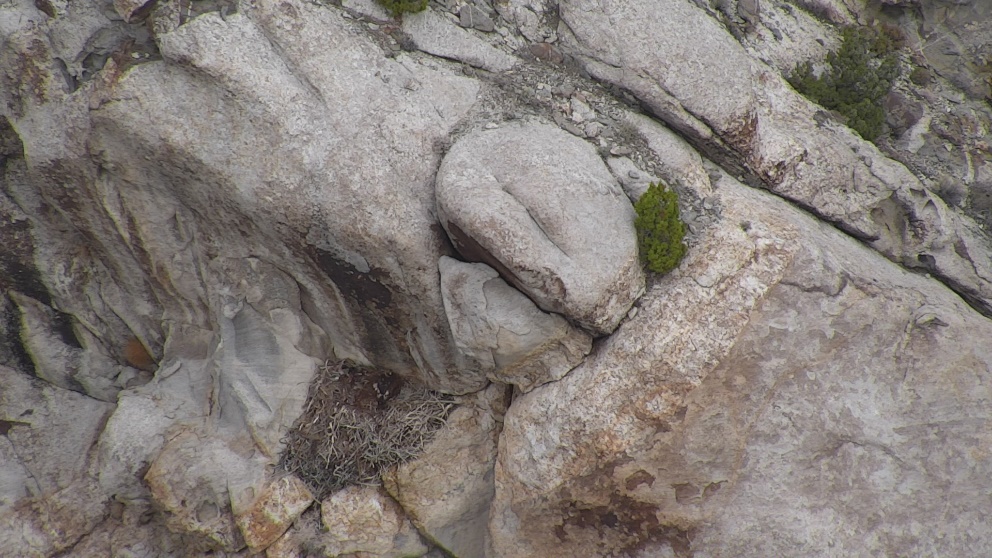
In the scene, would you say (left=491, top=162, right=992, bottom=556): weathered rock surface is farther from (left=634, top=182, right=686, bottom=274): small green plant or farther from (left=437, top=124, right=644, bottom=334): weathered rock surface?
(left=437, top=124, right=644, bottom=334): weathered rock surface

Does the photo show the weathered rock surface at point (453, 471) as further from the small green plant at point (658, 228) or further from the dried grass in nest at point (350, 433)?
the small green plant at point (658, 228)

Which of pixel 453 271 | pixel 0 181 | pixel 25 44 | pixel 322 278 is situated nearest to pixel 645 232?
pixel 453 271

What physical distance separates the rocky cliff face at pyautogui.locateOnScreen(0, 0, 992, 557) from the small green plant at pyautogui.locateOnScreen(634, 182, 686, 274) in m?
0.27

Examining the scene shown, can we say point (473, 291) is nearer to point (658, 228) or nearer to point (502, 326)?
point (502, 326)

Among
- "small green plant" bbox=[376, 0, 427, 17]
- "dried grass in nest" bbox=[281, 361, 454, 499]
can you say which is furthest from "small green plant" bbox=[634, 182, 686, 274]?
"small green plant" bbox=[376, 0, 427, 17]

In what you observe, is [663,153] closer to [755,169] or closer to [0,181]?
[755,169]

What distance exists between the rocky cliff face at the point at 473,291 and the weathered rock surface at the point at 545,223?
5 cm

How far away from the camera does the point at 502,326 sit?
27.1 feet

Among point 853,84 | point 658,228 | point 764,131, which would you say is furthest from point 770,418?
point 853,84

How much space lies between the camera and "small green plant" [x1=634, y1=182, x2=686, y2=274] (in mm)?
7973

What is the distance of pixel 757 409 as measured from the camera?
8.20 metres

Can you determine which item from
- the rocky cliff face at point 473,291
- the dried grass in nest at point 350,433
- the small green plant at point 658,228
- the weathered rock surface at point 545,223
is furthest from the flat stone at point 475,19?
the dried grass in nest at point 350,433

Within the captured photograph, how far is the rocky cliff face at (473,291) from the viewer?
26.6 feet

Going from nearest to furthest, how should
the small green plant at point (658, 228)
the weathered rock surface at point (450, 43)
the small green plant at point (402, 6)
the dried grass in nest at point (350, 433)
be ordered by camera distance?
the small green plant at point (658, 228), the small green plant at point (402, 6), the weathered rock surface at point (450, 43), the dried grass in nest at point (350, 433)
